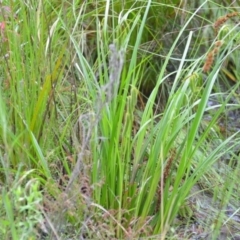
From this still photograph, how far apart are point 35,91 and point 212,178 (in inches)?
31.4

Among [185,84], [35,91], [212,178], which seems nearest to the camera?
[185,84]

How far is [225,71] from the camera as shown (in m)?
3.72

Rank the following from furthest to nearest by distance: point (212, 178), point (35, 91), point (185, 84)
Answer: point (212, 178) → point (35, 91) → point (185, 84)

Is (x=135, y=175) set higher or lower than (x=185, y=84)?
lower

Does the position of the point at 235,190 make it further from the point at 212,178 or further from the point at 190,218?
the point at 190,218

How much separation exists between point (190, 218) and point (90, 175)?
47 cm

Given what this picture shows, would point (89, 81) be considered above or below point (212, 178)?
above

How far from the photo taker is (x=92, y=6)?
143 inches

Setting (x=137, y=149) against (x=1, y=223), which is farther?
(x=137, y=149)

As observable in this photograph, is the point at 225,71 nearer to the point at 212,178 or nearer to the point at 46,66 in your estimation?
the point at 212,178

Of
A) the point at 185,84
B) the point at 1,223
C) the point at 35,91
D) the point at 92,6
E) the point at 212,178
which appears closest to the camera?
the point at 1,223

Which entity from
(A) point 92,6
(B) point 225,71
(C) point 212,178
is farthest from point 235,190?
(A) point 92,6

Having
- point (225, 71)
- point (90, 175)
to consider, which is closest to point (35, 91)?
point (90, 175)

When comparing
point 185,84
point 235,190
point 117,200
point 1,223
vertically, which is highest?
point 185,84
